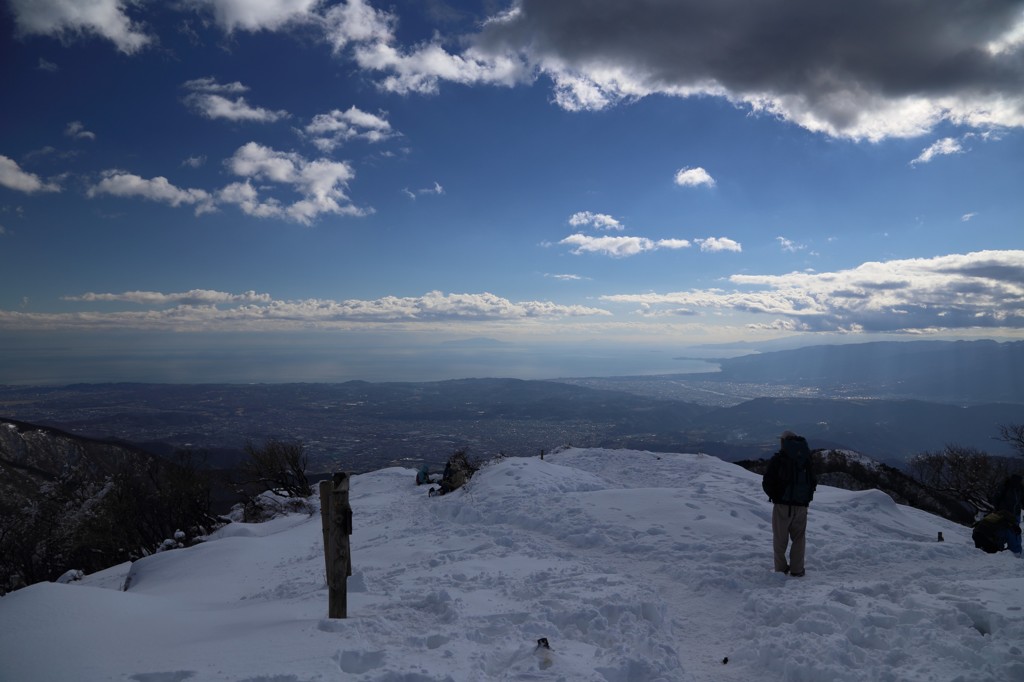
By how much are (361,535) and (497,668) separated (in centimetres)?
1007

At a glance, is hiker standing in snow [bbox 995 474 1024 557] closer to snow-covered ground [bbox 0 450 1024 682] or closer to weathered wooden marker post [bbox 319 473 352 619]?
snow-covered ground [bbox 0 450 1024 682]

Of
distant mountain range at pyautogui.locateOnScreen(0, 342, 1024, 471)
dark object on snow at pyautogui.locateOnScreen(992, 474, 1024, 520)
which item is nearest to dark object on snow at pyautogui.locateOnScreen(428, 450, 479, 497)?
dark object on snow at pyautogui.locateOnScreen(992, 474, 1024, 520)

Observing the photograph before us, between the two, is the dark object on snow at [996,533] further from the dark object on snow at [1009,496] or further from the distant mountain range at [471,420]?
the distant mountain range at [471,420]

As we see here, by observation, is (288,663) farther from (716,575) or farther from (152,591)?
(152,591)

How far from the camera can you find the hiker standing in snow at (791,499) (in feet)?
26.2

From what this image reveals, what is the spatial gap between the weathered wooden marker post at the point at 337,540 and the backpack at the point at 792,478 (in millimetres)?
6285

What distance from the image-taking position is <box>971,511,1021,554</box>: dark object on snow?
9.41 m

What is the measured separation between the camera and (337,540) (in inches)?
245

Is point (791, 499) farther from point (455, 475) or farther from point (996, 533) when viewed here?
point (455, 475)

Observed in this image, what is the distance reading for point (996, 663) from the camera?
15.3 ft

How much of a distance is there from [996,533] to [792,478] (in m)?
5.09

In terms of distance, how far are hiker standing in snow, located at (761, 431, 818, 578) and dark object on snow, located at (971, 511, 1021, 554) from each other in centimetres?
444

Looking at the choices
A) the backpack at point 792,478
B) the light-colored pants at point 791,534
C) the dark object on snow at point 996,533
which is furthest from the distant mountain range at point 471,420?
the dark object on snow at point 996,533

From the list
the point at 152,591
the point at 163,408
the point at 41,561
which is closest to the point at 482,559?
the point at 152,591
